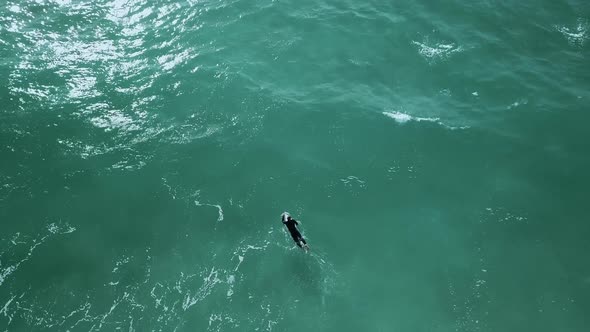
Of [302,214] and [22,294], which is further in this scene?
[302,214]

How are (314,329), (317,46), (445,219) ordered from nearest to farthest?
(314,329) < (445,219) < (317,46)

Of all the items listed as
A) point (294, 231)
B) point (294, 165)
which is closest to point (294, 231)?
point (294, 231)

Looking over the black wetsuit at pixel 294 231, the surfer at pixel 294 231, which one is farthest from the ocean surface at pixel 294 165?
the black wetsuit at pixel 294 231

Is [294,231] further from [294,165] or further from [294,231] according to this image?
[294,165]

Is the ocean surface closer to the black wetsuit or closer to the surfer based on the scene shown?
the surfer

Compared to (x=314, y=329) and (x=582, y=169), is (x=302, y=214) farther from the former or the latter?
(x=582, y=169)

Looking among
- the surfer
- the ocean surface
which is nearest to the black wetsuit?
the surfer

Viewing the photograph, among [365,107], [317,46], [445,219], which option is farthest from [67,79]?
[445,219]

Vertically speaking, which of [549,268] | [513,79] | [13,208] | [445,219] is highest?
[13,208]
